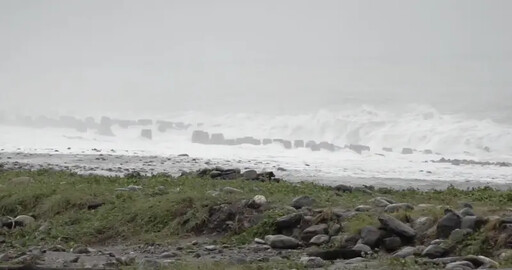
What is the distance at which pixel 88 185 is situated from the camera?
42.4 ft

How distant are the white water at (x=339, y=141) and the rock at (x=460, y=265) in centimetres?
1357

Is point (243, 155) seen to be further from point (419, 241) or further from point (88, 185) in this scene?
point (419, 241)

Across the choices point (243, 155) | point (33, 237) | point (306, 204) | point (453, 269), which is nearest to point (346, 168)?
point (243, 155)

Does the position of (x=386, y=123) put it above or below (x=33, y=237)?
above

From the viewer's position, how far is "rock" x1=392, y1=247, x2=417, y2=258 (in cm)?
761

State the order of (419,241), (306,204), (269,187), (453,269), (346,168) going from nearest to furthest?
(453,269)
(419,241)
(306,204)
(269,187)
(346,168)

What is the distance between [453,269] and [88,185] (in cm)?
809

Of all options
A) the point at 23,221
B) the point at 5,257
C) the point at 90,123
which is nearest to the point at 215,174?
the point at 23,221

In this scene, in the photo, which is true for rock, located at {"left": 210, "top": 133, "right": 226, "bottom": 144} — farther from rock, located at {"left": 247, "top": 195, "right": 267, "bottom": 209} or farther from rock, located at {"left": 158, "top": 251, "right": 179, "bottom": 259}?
rock, located at {"left": 158, "top": 251, "right": 179, "bottom": 259}

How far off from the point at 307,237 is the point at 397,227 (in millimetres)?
1190

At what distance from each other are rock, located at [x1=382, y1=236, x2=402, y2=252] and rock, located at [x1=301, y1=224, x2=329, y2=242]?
0.96m

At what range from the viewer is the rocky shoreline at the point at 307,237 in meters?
7.44

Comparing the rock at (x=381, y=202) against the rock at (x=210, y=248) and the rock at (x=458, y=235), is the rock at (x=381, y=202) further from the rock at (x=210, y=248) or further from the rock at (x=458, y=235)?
the rock at (x=210, y=248)

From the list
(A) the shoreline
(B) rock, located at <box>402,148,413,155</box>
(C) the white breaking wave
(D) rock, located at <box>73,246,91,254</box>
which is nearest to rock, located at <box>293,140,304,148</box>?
(C) the white breaking wave
